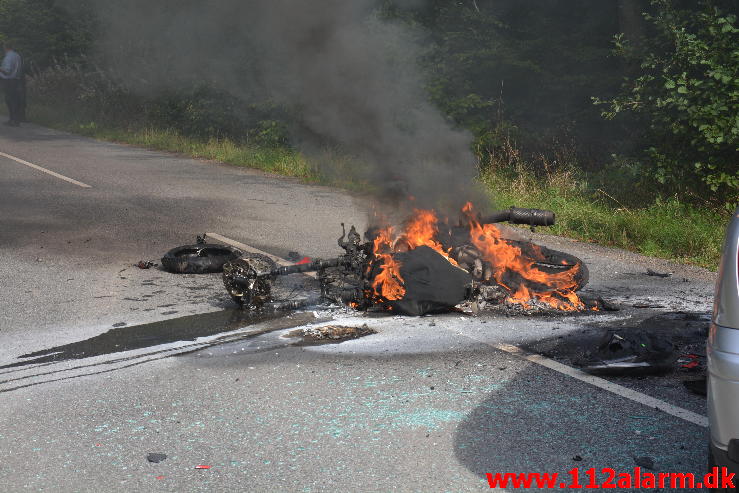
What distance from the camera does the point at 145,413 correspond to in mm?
4754

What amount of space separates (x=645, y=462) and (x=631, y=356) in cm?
143

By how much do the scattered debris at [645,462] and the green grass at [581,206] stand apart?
15.5 feet

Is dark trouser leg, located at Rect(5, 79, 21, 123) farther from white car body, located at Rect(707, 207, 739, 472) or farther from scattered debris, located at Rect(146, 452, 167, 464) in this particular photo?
white car body, located at Rect(707, 207, 739, 472)

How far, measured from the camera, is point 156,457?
4180mm

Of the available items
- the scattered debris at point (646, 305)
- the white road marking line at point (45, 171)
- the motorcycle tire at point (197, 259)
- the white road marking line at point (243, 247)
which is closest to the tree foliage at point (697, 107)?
the scattered debris at point (646, 305)

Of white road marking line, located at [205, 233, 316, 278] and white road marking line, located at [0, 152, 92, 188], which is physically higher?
white road marking line, located at [205, 233, 316, 278]

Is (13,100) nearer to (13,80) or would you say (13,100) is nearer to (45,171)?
(13,80)

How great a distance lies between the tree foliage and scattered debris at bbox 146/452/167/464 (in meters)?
8.16

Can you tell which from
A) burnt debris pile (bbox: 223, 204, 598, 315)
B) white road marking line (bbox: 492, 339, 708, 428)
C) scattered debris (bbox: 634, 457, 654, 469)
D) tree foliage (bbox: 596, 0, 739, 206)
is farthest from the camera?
tree foliage (bbox: 596, 0, 739, 206)

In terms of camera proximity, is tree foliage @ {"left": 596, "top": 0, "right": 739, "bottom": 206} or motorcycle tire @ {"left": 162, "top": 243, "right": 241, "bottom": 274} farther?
tree foliage @ {"left": 596, "top": 0, "right": 739, "bottom": 206}

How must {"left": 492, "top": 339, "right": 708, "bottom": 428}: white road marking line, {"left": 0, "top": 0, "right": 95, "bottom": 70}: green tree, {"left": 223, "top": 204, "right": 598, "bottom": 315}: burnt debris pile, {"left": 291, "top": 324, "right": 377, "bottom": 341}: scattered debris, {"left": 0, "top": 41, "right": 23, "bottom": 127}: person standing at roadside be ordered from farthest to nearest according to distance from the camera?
Result: {"left": 0, "top": 41, "right": 23, "bottom": 127}: person standing at roadside → {"left": 0, "top": 0, "right": 95, "bottom": 70}: green tree → {"left": 223, "top": 204, "right": 598, "bottom": 315}: burnt debris pile → {"left": 291, "top": 324, "right": 377, "bottom": 341}: scattered debris → {"left": 492, "top": 339, "right": 708, "bottom": 428}: white road marking line

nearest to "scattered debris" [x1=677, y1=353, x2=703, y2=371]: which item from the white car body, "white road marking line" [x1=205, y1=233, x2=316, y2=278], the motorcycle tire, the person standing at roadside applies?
the white car body

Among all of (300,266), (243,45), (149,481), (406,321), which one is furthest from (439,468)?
(243,45)

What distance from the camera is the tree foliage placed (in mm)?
10320
